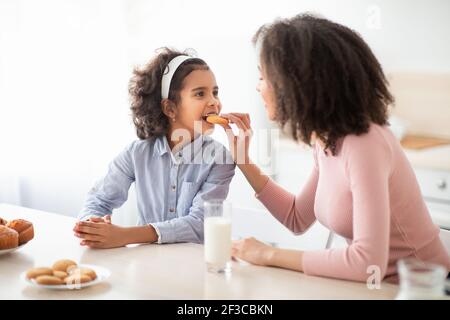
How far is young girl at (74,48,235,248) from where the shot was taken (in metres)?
1.86

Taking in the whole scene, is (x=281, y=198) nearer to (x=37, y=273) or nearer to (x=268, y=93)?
(x=268, y=93)

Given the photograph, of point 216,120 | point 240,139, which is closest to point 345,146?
point 240,139

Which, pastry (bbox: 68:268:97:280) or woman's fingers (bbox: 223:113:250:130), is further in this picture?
woman's fingers (bbox: 223:113:250:130)

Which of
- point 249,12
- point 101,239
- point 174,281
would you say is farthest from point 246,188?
point 174,281

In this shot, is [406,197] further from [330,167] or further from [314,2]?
[314,2]

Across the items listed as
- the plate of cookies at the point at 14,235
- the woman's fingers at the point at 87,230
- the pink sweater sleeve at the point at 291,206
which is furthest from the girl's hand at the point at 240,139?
the plate of cookies at the point at 14,235

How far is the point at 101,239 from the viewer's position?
1510mm

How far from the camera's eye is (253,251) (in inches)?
53.7

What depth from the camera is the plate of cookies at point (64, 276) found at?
1.22 metres

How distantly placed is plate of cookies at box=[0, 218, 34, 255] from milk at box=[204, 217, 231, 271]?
0.46 m

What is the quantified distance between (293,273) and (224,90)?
213 centimetres

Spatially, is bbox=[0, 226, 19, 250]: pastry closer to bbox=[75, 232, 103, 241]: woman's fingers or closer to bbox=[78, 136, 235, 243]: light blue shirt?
bbox=[75, 232, 103, 241]: woman's fingers

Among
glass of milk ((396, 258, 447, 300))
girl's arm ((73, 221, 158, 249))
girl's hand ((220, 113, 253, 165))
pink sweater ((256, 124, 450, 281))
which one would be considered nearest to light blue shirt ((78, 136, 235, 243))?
girl's hand ((220, 113, 253, 165))

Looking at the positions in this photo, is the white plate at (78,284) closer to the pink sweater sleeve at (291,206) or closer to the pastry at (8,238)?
the pastry at (8,238)
